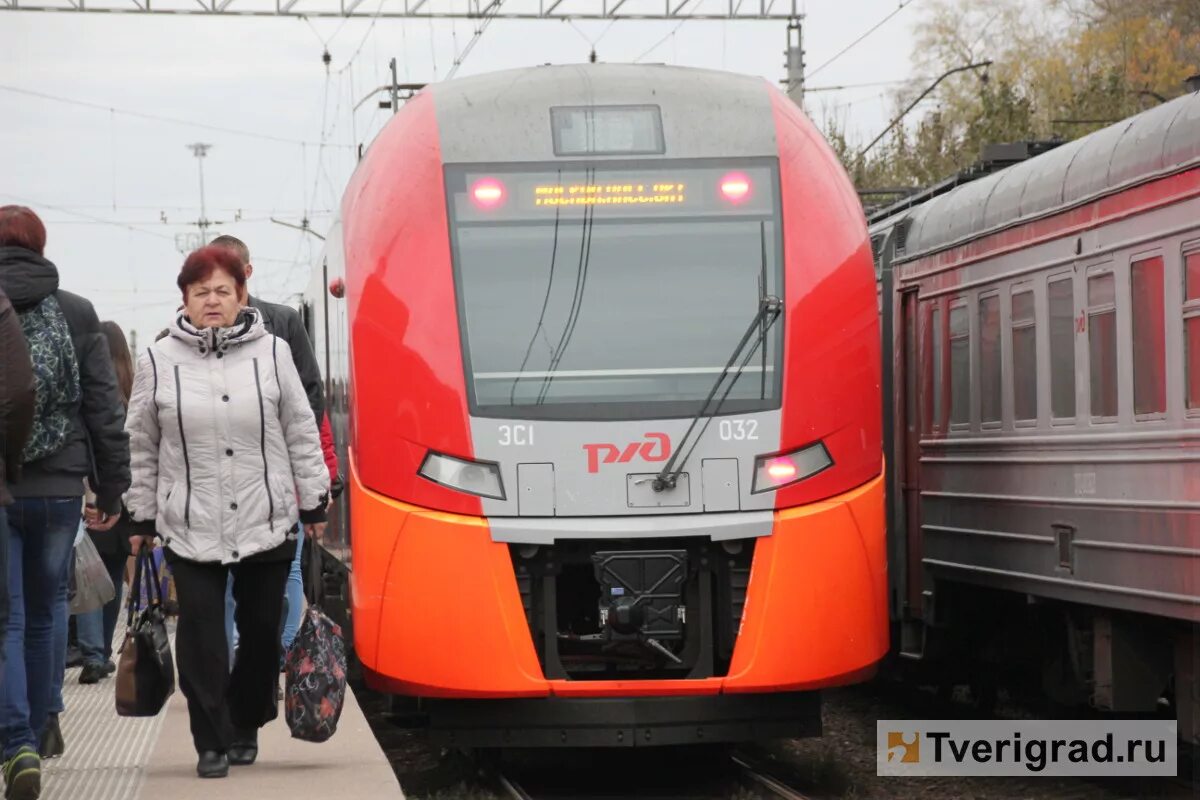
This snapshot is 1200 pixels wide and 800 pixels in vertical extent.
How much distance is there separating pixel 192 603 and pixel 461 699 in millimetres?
1477

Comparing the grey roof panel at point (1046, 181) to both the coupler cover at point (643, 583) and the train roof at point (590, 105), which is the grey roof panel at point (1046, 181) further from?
the coupler cover at point (643, 583)

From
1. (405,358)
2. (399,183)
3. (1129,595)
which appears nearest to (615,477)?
(405,358)

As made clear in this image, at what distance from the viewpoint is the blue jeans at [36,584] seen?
7.07m

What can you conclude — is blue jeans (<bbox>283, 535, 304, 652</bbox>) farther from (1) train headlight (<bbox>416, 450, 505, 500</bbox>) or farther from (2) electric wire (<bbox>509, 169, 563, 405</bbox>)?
(2) electric wire (<bbox>509, 169, 563, 405</bbox>)

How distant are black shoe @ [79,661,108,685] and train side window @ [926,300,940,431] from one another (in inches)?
193

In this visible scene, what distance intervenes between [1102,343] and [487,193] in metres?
2.92

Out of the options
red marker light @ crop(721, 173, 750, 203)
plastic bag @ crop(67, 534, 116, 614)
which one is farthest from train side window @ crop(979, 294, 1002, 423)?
plastic bag @ crop(67, 534, 116, 614)

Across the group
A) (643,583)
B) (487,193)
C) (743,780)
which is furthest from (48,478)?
(743,780)

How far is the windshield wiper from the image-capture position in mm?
8484

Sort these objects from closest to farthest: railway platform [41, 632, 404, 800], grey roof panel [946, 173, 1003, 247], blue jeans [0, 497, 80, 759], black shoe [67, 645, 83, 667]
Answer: blue jeans [0, 497, 80, 759], railway platform [41, 632, 404, 800], grey roof panel [946, 173, 1003, 247], black shoe [67, 645, 83, 667]

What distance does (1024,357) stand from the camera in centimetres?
1110

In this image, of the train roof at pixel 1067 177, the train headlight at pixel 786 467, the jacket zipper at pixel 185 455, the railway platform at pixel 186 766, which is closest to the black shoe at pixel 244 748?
the railway platform at pixel 186 766

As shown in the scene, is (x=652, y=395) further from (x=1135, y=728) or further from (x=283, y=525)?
(x=1135, y=728)

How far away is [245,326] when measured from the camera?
769 cm
